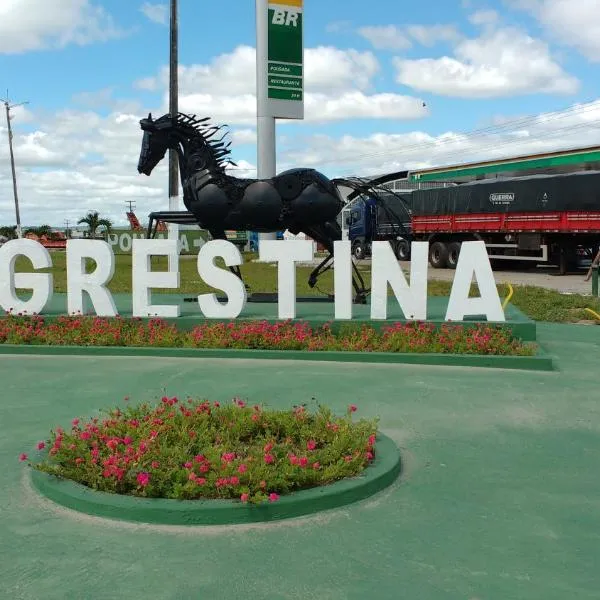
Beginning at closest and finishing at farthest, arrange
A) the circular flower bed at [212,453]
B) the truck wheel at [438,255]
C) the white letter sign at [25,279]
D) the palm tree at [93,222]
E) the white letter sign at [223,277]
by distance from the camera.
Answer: the circular flower bed at [212,453], the white letter sign at [223,277], the white letter sign at [25,279], the truck wheel at [438,255], the palm tree at [93,222]

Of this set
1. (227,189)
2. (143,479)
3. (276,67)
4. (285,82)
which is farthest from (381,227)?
(143,479)

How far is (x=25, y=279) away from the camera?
1048cm

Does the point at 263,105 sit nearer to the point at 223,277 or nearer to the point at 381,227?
the point at 381,227

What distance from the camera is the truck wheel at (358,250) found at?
101ft

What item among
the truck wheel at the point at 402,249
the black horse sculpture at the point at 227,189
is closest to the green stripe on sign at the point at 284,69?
the truck wheel at the point at 402,249

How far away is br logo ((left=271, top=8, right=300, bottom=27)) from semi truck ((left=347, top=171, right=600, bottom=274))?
6.01 meters

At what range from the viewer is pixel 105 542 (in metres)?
3.69

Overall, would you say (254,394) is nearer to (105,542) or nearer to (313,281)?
(105,542)

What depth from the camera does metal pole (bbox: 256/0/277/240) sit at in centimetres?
2111

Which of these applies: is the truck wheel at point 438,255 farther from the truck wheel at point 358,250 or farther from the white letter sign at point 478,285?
the white letter sign at point 478,285

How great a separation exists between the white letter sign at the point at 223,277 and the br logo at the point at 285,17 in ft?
44.2

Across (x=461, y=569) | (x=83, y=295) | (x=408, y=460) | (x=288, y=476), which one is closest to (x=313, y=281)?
(x=83, y=295)

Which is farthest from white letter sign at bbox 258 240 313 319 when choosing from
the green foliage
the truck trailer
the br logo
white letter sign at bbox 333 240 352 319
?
the br logo

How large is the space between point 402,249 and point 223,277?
69.4 ft
